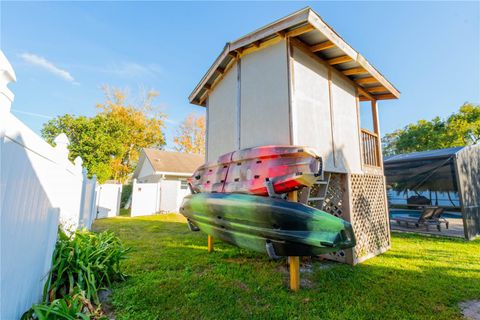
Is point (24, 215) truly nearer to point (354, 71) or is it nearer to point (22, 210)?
point (22, 210)

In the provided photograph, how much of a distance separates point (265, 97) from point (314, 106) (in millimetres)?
1151

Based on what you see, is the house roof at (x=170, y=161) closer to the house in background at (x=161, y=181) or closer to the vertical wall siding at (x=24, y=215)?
the house in background at (x=161, y=181)

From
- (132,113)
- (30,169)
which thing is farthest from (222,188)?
(132,113)

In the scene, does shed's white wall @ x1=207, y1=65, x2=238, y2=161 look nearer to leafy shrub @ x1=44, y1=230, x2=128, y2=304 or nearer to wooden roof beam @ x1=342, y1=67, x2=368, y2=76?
wooden roof beam @ x1=342, y1=67, x2=368, y2=76

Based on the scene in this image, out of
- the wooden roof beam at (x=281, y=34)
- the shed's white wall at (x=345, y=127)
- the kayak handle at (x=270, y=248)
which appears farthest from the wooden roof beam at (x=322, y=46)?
the kayak handle at (x=270, y=248)

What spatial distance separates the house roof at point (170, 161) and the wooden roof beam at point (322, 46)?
1429 centimetres

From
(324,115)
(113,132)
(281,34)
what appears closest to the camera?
(281,34)

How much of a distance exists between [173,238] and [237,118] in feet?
14.2

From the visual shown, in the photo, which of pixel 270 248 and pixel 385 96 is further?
pixel 385 96

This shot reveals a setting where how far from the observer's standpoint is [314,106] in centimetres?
483

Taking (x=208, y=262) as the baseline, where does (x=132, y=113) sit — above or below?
above

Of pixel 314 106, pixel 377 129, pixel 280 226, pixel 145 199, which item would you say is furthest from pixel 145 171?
pixel 280 226

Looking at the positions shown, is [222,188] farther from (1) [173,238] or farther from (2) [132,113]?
(2) [132,113]

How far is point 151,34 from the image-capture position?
1220cm
